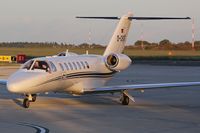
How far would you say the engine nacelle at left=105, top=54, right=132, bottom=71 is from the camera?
2348cm

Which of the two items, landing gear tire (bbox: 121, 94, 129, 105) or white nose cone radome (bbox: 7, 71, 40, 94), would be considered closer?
white nose cone radome (bbox: 7, 71, 40, 94)

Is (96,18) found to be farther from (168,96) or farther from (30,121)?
(30,121)

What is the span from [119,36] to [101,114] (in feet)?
25.6

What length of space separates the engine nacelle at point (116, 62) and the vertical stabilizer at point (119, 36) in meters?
1.60

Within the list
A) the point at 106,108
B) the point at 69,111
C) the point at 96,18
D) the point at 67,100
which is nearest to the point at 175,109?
the point at 106,108

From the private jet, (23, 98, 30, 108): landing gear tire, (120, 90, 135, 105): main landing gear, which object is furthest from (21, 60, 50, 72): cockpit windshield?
(120, 90, 135, 105): main landing gear

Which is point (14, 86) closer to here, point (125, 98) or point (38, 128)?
point (125, 98)

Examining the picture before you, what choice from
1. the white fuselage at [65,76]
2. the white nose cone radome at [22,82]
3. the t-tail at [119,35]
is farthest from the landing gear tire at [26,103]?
the t-tail at [119,35]

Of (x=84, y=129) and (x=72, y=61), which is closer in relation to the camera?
(x=84, y=129)

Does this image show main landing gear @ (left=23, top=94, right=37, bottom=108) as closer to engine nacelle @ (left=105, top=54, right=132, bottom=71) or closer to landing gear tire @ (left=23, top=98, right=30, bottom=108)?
landing gear tire @ (left=23, top=98, right=30, bottom=108)

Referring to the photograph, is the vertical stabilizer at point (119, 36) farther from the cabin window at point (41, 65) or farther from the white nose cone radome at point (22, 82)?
the white nose cone radome at point (22, 82)

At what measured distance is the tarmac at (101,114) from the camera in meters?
15.1

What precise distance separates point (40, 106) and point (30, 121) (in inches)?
179

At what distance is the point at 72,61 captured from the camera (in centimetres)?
2303
